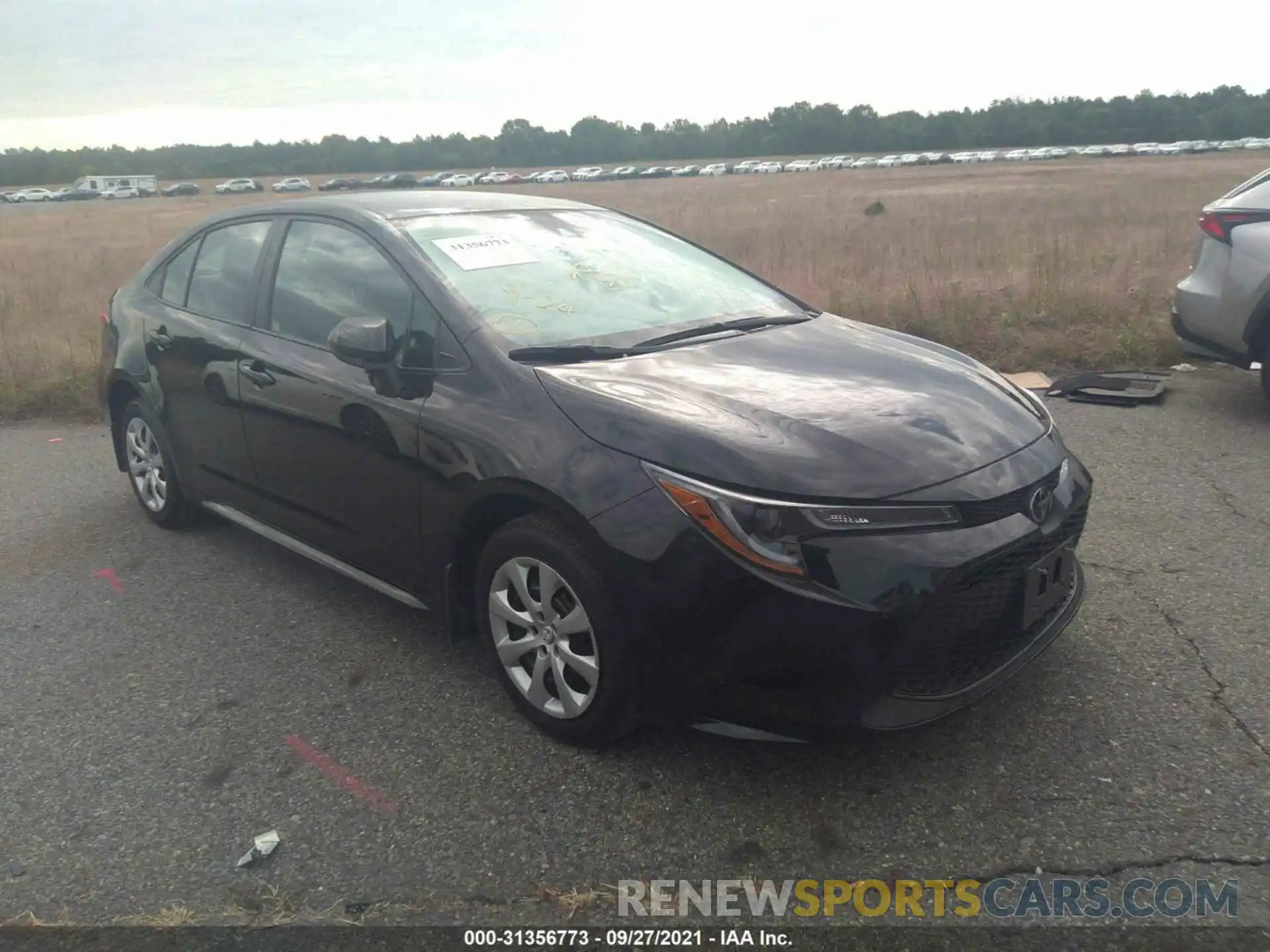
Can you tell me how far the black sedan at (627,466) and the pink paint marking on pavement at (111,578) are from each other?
64 centimetres

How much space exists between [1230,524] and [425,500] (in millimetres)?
3594

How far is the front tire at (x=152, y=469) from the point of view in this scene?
483 cm

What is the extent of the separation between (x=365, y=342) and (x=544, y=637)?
1133 mm

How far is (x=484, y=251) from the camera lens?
3.64 metres

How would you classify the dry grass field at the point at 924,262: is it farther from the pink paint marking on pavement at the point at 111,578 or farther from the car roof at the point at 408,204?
the car roof at the point at 408,204

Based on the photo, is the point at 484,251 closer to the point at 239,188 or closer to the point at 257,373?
the point at 257,373

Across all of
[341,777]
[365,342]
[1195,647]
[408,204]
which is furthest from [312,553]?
[1195,647]

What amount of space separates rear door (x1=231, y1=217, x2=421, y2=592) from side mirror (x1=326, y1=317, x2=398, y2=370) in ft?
0.30

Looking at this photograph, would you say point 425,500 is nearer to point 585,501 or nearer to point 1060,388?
point 585,501

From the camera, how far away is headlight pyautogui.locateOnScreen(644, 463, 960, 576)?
2.49 metres

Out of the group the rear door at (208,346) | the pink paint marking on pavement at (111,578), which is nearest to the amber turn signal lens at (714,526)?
the rear door at (208,346)

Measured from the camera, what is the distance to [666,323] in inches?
140

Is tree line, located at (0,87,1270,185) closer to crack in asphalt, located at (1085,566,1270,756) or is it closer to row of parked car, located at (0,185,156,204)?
row of parked car, located at (0,185,156,204)

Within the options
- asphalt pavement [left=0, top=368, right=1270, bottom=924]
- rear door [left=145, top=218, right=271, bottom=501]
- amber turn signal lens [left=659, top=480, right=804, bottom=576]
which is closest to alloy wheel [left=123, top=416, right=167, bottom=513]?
rear door [left=145, top=218, right=271, bottom=501]
